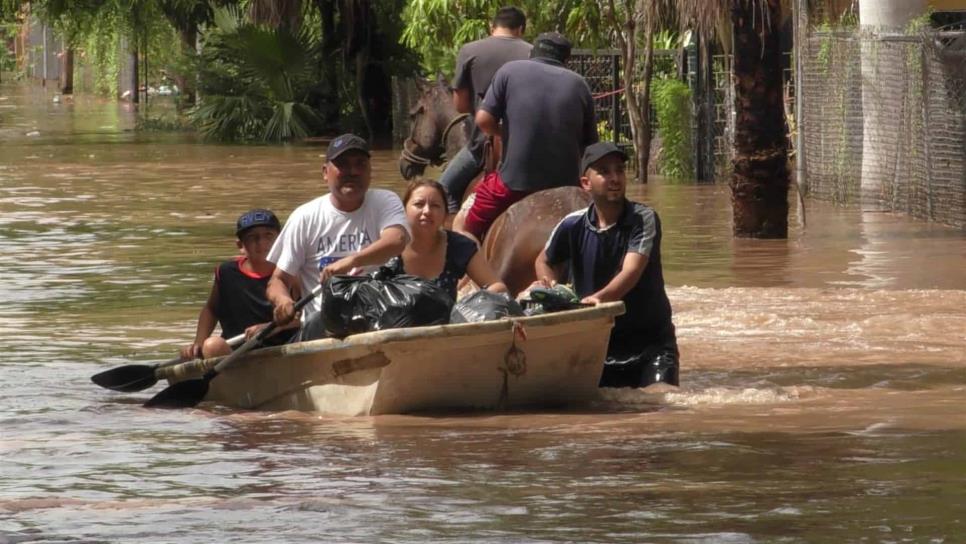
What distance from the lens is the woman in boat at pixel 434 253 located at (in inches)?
385

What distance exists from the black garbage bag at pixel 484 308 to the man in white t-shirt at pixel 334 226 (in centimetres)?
57

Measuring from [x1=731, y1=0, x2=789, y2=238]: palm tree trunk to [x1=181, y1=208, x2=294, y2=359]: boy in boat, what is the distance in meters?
7.97

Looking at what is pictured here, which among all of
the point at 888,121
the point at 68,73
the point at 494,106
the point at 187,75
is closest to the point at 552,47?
the point at 494,106

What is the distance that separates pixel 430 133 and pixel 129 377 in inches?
207

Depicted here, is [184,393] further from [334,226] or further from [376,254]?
[376,254]

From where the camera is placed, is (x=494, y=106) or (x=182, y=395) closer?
(x=182, y=395)

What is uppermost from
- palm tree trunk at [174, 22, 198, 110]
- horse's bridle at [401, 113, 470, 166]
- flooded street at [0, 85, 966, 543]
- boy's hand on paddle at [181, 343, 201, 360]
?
palm tree trunk at [174, 22, 198, 110]

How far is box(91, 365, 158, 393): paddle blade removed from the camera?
10.3 m

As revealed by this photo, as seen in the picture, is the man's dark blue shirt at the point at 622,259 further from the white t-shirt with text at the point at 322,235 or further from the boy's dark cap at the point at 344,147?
the boy's dark cap at the point at 344,147

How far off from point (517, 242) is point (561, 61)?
1585mm

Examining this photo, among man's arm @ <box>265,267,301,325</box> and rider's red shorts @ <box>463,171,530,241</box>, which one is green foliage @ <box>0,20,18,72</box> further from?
man's arm @ <box>265,267,301,325</box>

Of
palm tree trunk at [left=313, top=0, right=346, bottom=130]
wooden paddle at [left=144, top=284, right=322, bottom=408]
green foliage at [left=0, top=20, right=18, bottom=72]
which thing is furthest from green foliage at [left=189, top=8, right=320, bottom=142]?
green foliage at [left=0, top=20, right=18, bottom=72]

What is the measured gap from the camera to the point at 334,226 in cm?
973

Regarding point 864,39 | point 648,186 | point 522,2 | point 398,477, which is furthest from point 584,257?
point 522,2
